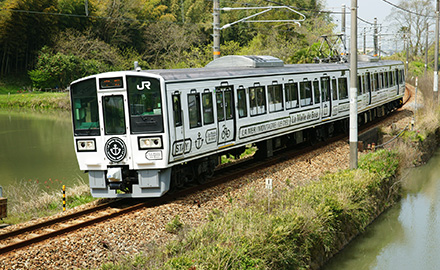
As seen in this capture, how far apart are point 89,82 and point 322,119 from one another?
962 centimetres

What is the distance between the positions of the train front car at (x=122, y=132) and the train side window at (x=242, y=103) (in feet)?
10.4

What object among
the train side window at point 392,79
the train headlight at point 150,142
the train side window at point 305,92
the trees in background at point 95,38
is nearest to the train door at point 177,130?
the train headlight at point 150,142

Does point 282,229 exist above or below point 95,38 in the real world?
below

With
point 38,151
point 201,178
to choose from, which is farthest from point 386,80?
point 38,151

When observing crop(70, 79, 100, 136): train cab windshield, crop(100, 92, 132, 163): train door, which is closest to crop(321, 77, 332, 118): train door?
crop(100, 92, 132, 163): train door

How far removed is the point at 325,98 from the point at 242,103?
5.72 meters

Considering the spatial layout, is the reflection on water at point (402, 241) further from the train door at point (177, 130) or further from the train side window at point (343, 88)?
the train side window at point (343, 88)

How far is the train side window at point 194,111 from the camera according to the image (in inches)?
450

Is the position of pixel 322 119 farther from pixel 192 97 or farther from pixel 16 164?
pixel 16 164

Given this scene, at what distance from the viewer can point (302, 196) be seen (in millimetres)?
10094

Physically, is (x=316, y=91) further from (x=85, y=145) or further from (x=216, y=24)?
(x=85, y=145)

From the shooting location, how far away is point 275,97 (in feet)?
50.0

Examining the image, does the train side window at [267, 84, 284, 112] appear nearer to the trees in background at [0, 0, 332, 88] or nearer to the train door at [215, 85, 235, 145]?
the train door at [215, 85, 235, 145]

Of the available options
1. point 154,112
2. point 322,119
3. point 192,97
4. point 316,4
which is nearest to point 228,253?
point 154,112
